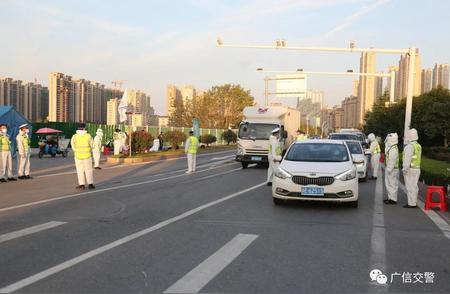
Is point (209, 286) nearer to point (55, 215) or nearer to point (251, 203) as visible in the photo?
point (55, 215)

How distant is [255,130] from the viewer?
2289 centimetres

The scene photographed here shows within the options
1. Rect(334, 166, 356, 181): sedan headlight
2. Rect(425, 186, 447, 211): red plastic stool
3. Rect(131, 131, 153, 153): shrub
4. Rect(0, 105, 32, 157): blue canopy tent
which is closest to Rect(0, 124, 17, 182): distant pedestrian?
Rect(334, 166, 356, 181): sedan headlight

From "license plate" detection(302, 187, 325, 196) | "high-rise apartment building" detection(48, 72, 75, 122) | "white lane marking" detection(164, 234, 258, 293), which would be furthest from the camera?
"high-rise apartment building" detection(48, 72, 75, 122)

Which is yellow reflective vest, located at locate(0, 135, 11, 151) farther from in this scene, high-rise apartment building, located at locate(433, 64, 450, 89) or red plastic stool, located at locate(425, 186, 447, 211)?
high-rise apartment building, located at locate(433, 64, 450, 89)

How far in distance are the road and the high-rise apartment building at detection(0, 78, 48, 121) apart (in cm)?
6781

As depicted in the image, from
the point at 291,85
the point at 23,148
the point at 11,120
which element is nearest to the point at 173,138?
the point at 11,120

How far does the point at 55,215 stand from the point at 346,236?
17.7 ft

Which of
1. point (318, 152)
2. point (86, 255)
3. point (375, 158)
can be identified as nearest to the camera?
point (86, 255)

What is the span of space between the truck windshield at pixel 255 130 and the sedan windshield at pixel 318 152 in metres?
10.7

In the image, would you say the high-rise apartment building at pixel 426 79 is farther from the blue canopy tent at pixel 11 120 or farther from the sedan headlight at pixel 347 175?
the sedan headlight at pixel 347 175

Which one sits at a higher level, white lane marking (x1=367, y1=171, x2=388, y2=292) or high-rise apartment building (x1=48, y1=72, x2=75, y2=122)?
high-rise apartment building (x1=48, y1=72, x2=75, y2=122)

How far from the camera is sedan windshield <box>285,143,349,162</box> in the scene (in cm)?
1114

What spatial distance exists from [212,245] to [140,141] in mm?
22976

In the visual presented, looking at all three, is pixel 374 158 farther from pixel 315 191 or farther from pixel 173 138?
pixel 173 138
